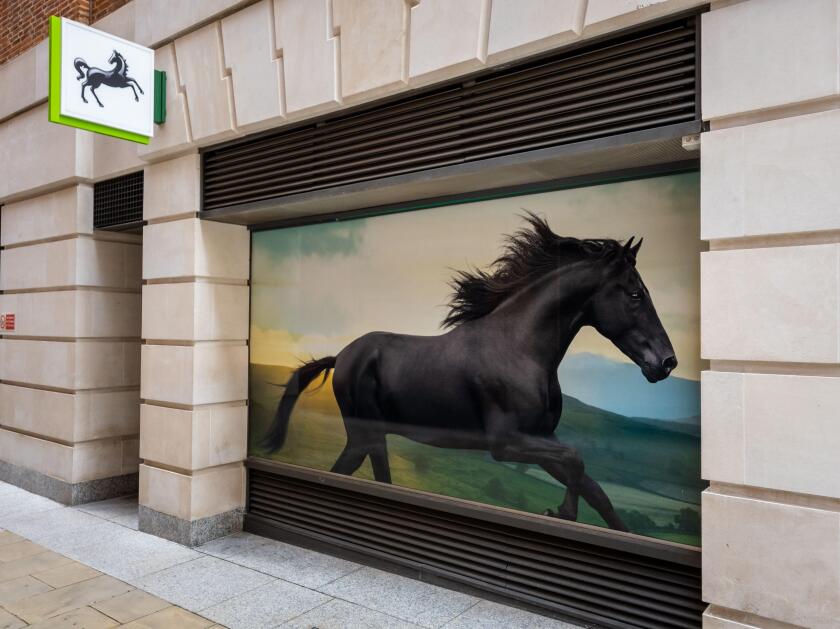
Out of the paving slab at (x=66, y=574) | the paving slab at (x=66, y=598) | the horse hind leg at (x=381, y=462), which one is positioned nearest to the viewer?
the paving slab at (x=66, y=598)

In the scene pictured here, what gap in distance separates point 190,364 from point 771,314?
17.7 ft

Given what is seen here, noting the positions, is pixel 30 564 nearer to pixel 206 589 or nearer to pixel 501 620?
pixel 206 589

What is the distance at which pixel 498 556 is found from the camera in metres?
5.23

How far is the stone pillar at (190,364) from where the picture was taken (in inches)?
265

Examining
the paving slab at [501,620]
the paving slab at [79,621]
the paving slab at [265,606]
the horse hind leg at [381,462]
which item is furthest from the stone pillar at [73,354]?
the paving slab at [501,620]

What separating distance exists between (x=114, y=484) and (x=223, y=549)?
293 cm

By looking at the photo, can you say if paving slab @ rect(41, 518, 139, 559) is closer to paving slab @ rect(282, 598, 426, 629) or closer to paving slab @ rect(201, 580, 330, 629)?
paving slab @ rect(201, 580, 330, 629)

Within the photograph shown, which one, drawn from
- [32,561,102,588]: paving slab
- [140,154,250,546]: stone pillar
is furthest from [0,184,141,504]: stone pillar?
[32,561,102,588]: paving slab

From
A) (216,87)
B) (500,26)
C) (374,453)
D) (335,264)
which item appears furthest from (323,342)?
(500,26)

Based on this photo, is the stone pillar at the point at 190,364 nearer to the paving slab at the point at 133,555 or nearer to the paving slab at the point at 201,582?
the paving slab at the point at 133,555

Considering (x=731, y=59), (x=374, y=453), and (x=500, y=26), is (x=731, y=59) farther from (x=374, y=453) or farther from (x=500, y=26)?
(x=374, y=453)

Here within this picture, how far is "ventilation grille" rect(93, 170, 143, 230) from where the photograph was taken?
7715 millimetres

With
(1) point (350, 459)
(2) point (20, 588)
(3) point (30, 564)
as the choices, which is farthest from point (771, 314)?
(3) point (30, 564)

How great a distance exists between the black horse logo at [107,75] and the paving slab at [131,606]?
14.8 ft
